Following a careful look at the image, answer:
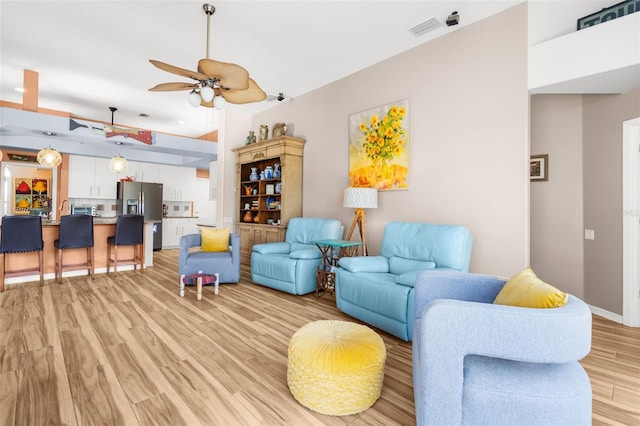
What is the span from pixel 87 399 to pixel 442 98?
4037 millimetres

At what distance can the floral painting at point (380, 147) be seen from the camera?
12.7 ft

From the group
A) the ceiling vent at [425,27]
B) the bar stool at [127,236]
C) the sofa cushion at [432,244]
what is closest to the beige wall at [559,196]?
the sofa cushion at [432,244]

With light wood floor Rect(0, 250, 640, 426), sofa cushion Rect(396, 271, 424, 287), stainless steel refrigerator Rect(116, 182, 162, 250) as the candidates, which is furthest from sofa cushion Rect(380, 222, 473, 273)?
stainless steel refrigerator Rect(116, 182, 162, 250)

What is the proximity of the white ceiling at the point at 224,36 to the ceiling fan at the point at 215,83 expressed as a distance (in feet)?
1.66

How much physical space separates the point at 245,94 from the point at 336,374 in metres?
2.79

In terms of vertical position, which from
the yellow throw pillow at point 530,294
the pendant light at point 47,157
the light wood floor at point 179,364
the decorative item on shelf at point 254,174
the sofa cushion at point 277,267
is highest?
the pendant light at point 47,157

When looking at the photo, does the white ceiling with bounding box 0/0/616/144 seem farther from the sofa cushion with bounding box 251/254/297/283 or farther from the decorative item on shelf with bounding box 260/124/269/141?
the sofa cushion with bounding box 251/254/297/283

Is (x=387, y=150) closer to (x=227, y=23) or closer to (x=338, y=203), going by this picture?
(x=338, y=203)

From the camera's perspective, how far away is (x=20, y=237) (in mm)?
4098

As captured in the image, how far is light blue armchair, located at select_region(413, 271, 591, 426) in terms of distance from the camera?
1.20 m

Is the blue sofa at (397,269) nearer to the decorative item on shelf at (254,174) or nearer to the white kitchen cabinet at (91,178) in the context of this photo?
the decorative item on shelf at (254,174)

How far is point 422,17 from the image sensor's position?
3.21 metres

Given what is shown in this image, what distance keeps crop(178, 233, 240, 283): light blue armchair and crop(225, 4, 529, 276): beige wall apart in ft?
6.35

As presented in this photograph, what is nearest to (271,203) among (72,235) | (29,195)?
(72,235)
